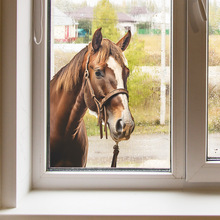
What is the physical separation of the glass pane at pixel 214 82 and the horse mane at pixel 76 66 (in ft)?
1.16

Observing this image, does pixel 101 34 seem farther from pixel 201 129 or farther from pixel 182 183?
pixel 182 183

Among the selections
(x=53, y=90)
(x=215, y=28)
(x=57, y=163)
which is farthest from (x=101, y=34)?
(x=57, y=163)

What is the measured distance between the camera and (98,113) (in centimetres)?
120

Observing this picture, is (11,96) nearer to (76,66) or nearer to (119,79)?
(76,66)

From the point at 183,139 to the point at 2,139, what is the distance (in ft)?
2.21

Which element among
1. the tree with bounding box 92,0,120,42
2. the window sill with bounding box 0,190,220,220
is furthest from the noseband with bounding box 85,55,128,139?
the window sill with bounding box 0,190,220,220

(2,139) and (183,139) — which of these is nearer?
(2,139)

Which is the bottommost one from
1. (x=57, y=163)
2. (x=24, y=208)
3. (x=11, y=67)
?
(x=24, y=208)

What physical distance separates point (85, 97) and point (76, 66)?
0.13m

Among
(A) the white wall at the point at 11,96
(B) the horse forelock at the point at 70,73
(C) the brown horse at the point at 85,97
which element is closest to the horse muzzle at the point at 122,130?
(C) the brown horse at the point at 85,97

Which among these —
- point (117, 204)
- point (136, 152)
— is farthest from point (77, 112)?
point (117, 204)

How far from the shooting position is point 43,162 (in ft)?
3.92

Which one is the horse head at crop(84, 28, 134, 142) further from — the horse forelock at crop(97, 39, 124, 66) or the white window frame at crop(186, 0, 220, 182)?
the white window frame at crop(186, 0, 220, 182)

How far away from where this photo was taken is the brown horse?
1.18 meters
